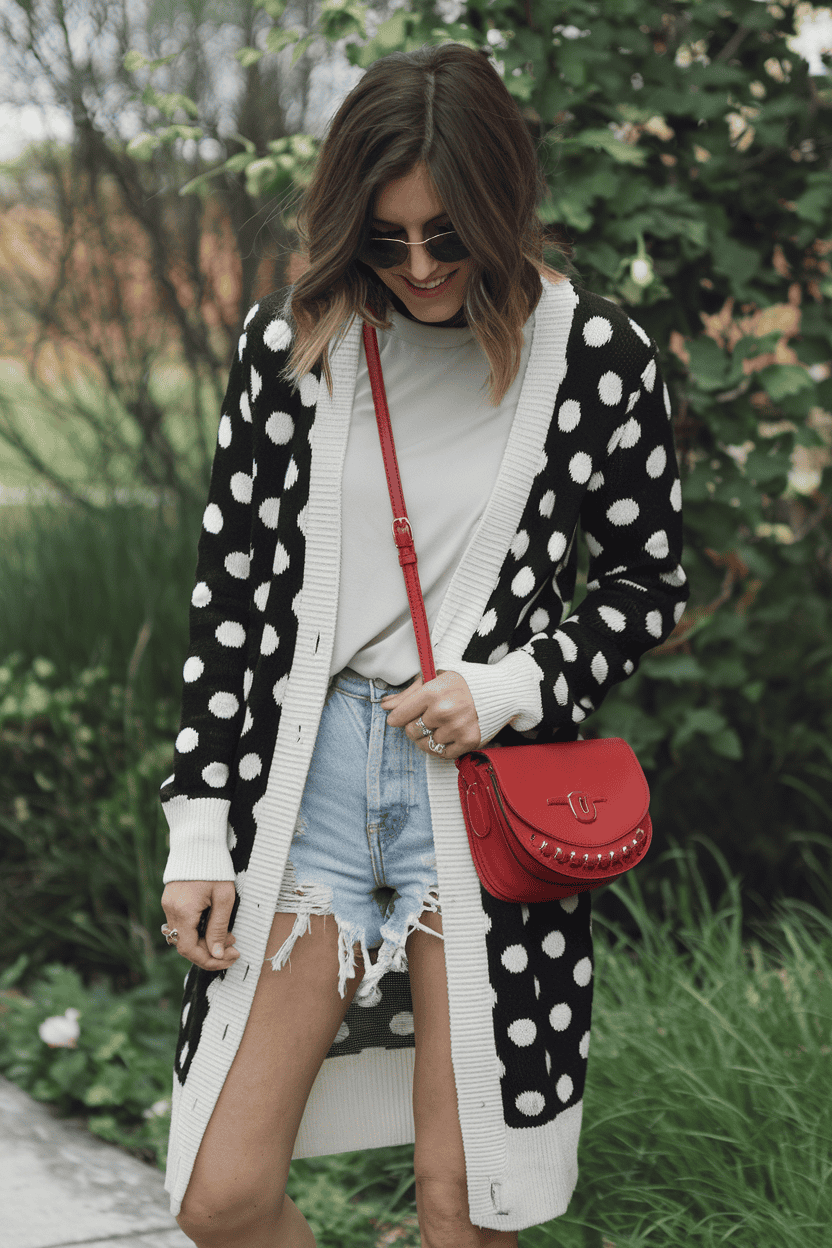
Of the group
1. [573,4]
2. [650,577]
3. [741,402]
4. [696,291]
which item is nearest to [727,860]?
[741,402]

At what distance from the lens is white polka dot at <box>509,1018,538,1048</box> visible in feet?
5.07

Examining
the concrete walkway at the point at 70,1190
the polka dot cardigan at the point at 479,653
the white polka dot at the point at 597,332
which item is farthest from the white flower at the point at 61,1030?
the white polka dot at the point at 597,332

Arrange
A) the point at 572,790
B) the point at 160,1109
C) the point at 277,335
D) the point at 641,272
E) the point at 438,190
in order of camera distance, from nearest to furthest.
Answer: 1. the point at 438,190
2. the point at 572,790
3. the point at 277,335
4. the point at 641,272
5. the point at 160,1109

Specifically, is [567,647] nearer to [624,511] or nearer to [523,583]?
[523,583]

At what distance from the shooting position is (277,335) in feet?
5.29

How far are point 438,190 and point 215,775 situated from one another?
819 millimetres

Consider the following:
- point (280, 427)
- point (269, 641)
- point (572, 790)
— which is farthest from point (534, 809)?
point (280, 427)

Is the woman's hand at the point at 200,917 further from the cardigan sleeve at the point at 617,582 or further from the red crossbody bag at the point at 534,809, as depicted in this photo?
the cardigan sleeve at the point at 617,582

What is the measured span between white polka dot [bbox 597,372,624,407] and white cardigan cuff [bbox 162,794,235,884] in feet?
2.49

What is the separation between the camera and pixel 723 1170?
2131mm

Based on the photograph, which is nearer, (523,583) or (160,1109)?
(523,583)

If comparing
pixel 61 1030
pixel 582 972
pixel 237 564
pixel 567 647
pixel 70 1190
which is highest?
pixel 237 564

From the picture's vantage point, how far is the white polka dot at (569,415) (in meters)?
1.57

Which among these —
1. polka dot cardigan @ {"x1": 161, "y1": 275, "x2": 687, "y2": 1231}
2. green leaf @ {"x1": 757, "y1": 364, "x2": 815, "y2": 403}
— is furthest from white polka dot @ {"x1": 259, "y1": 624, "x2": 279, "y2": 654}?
green leaf @ {"x1": 757, "y1": 364, "x2": 815, "y2": 403}
